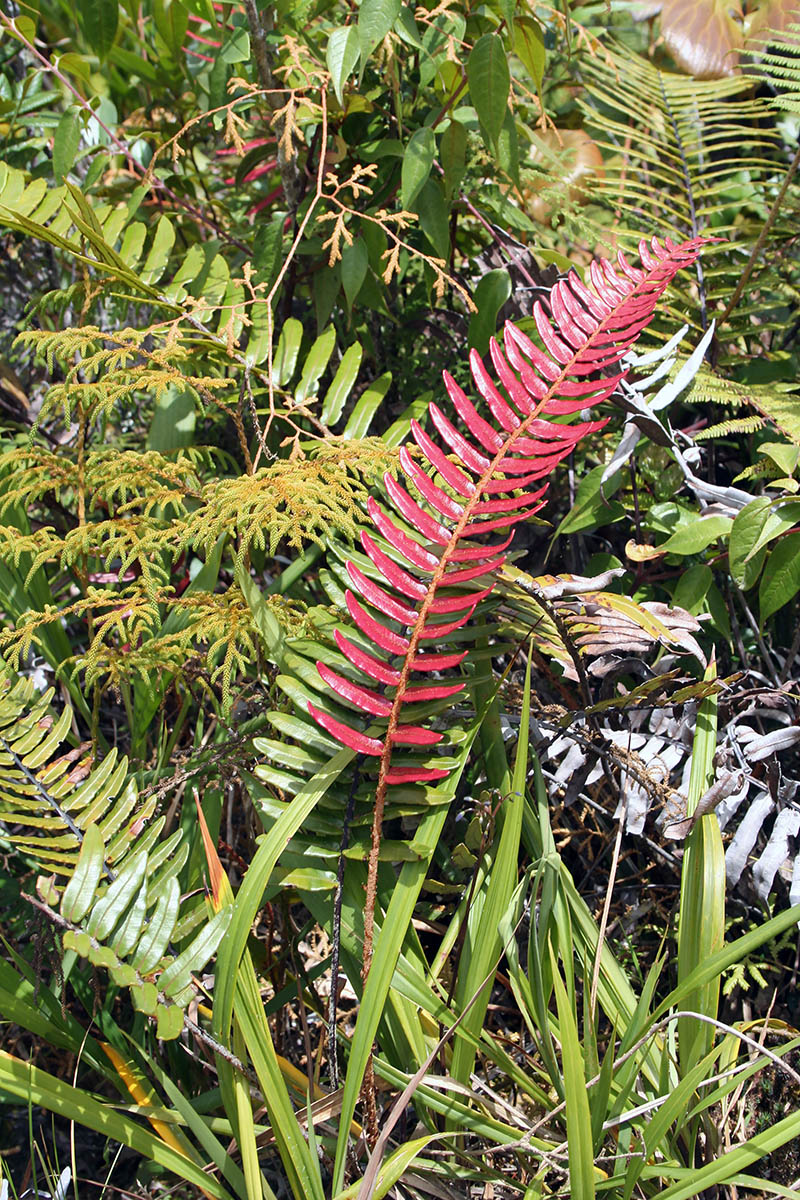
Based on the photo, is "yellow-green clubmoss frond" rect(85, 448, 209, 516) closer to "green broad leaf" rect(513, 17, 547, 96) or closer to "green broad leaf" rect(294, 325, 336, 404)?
"green broad leaf" rect(294, 325, 336, 404)

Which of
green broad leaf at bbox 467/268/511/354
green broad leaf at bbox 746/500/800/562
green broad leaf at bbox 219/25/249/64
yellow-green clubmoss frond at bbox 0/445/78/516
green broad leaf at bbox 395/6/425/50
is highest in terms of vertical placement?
green broad leaf at bbox 395/6/425/50

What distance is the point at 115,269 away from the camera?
1.46 meters

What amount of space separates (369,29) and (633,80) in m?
1.05

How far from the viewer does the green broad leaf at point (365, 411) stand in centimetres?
159

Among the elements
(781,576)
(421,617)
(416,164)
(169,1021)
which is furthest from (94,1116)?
(416,164)

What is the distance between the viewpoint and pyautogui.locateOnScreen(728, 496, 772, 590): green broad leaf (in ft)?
4.73

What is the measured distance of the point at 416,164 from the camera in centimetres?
→ 156

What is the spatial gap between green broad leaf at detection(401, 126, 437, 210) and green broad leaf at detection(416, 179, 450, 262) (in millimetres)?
73

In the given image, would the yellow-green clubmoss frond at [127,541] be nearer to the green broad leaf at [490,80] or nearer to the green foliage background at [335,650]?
the green foliage background at [335,650]

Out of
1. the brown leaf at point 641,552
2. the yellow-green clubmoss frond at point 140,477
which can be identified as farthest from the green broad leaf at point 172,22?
the brown leaf at point 641,552

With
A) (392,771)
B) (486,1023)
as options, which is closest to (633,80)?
(392,771)

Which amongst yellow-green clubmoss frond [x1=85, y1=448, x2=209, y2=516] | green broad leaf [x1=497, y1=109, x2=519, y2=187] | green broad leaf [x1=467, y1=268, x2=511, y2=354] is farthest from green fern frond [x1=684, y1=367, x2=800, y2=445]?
yellow-green clubmoss frond [x1=85, y1=448, x2=209, y2=516]

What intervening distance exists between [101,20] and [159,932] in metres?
1.73

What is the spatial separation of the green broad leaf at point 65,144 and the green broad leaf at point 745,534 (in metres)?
1.38
